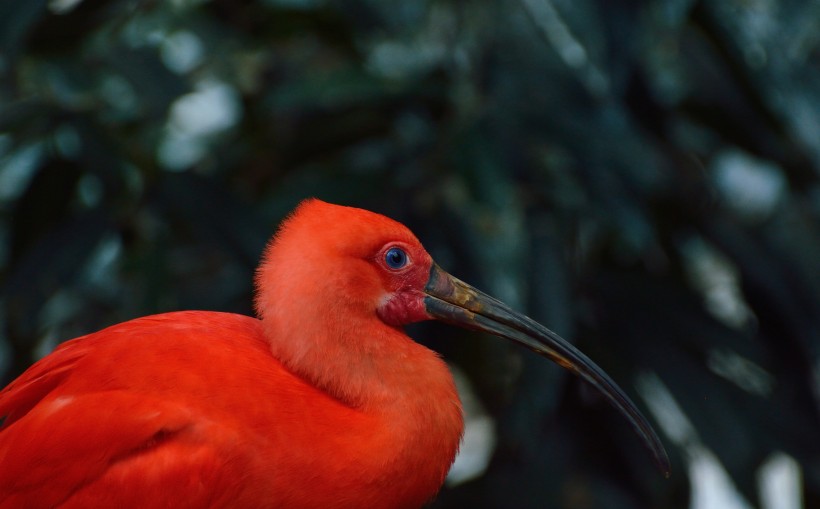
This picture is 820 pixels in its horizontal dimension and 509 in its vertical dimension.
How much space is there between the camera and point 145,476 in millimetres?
1752

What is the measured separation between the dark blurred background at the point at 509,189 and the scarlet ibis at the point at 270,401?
0.60 meters

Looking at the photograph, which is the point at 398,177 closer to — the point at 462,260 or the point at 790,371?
the point at 462,260

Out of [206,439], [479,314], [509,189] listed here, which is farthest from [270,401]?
[509,189]

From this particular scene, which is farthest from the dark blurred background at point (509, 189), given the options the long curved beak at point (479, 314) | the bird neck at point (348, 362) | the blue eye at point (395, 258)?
the bird neck at point (348, 362)

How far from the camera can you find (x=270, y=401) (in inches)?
70.2

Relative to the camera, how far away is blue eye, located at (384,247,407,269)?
2.00 metres

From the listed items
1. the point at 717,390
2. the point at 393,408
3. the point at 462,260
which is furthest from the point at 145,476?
the point at 717,390

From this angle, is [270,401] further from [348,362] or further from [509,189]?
[509,189]

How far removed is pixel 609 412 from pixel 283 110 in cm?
119

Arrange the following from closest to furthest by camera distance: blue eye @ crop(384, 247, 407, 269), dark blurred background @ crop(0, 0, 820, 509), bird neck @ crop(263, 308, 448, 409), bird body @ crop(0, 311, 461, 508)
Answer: bird body @ crop(0, 311, 461, 508), bird neck @ crop(263, 308, 448, 409), blue eye @ crop(384, 247, 407, 269), dark blurred background @ crop(0, 0, 820, 509)

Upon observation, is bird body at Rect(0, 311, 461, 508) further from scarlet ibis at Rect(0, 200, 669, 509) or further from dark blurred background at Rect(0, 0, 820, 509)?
dark blurred background at Rect(0, 0, 820, 509)

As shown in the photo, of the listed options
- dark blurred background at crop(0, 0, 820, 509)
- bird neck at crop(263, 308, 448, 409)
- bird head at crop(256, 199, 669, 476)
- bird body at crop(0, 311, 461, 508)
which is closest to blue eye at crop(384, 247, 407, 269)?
bird head at crop(256, 199, 669, 476)

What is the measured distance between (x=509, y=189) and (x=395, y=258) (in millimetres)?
600

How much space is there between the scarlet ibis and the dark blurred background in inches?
23.5
